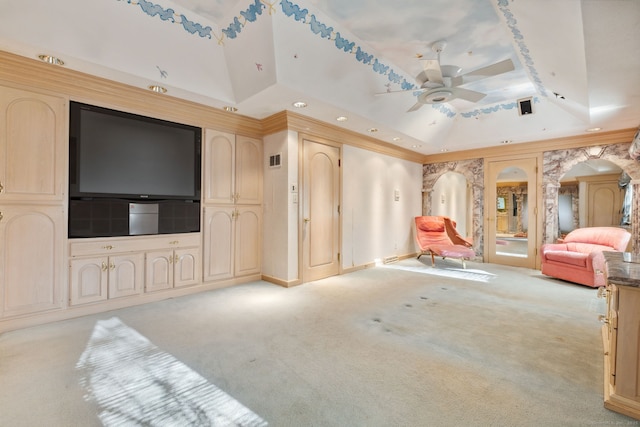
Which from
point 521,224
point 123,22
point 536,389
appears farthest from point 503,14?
point 521,224

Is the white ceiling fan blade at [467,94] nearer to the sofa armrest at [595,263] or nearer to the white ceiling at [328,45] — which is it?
the white ceiling at [328,45]

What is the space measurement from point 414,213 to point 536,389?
5365 millimetres

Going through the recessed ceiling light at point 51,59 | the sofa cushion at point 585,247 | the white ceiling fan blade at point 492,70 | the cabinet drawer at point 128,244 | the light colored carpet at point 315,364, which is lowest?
the light colored carpet at point 315,364

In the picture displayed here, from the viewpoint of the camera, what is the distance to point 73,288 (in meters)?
3.04

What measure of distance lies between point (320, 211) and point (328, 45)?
2.42 metres

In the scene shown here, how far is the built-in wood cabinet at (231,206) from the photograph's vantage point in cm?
409

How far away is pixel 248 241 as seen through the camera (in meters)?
4.53

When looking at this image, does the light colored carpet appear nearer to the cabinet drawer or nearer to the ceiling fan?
the cabinet drawer

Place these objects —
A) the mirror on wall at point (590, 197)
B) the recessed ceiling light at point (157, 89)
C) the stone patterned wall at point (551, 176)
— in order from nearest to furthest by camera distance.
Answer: the recessed ceiling light at point (157, 89) → the stone patterned wall at point (551, 176) → the mirror on wall at point (590, 197)

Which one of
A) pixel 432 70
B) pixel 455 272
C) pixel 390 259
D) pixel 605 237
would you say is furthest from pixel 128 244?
pixel 605 237

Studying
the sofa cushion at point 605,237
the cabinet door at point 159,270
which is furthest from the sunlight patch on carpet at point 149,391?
the sofa cushion at point 605,237

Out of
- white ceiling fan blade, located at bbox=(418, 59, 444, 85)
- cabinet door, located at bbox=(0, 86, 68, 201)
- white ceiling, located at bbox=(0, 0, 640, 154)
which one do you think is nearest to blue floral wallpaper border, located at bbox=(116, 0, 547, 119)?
white ceiling, located at bbox=(0, 0, 640, 154)

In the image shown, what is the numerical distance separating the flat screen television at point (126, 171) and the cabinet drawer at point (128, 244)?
0.26 ft

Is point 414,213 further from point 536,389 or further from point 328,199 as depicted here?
point 536,389
